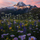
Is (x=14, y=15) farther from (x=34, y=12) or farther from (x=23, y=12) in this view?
(x=34, y=12)

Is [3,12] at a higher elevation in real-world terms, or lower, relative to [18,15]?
higher

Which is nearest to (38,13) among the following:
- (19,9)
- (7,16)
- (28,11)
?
(28,11)

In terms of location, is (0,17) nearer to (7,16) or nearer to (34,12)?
(7,16)

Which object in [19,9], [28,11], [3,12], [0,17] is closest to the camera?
[3,12]

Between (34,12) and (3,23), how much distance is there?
1.25 m

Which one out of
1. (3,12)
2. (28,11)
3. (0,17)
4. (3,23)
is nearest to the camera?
(3,23)

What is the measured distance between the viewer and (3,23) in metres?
1.59

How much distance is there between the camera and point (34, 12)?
223cm

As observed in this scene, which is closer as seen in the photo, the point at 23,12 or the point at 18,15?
the point at 18,15

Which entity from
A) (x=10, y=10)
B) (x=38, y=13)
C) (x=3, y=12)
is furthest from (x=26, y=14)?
(x=3, y=12)

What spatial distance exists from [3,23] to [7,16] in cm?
32

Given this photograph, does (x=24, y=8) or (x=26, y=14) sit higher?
(x=24, y=8)

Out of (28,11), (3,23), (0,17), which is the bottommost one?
(3,23)

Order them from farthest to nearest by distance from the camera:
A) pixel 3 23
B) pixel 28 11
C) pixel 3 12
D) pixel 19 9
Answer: pixel 28 11 → pixel 19 9 → pixel 3 12 → pixel 3 23
